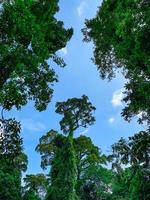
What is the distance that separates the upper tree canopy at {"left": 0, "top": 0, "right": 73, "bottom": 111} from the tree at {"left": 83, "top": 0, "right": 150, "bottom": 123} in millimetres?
2392

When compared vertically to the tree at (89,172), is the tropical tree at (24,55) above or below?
below

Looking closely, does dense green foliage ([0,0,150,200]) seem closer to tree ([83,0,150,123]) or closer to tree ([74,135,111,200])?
tree ([83,0,150,123])

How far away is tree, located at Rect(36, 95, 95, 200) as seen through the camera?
34312 mm

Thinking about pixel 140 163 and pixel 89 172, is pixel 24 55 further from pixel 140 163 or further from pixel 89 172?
pixel 89 172

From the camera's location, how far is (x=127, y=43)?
682 inches

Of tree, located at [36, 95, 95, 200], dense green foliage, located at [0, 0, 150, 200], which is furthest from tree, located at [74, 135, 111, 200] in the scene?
dense green foliage, located at [0, 0, 150, 200]

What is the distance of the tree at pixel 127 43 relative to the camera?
16.2 metres

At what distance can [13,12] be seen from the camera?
53.2 feet

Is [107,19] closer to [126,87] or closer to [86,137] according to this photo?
[126,87]

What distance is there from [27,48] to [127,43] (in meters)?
5.04

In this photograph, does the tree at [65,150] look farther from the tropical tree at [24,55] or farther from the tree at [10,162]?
the tropical tree at [24,55]

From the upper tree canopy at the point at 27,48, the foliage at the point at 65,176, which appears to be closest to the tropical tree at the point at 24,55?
the upper tree canopy at the point at 27,48

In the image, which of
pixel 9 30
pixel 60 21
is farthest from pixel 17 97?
pixel 60 21

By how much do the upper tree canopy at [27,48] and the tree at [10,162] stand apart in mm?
1574
